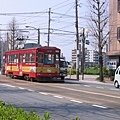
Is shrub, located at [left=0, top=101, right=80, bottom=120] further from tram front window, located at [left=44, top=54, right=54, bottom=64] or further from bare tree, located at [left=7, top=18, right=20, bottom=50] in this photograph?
bare tree, located at [left=7, top=18, right=20, bottom=50]

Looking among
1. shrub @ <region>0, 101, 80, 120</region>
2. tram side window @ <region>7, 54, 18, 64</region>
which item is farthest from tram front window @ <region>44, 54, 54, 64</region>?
shrub @ <region>0, 101, 80, 120</region>

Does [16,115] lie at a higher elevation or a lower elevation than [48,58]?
lower

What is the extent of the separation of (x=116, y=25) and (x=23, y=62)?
19.3m

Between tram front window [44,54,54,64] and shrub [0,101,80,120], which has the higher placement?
tram front window [44,54,54,64]

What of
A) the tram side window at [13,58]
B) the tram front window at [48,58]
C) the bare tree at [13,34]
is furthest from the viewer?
the bare tree at [13,34]

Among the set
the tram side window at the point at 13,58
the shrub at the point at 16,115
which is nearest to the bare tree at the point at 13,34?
the tram side window at the point at 13,58

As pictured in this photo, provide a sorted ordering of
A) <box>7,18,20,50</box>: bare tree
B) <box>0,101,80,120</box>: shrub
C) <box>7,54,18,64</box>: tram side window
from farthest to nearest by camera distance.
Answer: <box>7,18,20,50</box>: bare tree < <box>7,54,18,64</box>: tram side window < <box>0,101,80,120</box>: shrub

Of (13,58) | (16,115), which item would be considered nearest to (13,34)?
(13,58)

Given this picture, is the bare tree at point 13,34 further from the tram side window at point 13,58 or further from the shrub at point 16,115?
the shrub at point 16,115

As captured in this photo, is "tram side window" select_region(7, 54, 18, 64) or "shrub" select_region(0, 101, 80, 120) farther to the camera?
"tram side window" select_region(7, 54, 18, 64)

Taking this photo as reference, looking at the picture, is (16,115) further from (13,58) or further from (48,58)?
(13,58)

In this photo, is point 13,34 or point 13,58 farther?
point 13,34

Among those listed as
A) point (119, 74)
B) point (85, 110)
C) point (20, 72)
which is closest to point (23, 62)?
point (20, 72)

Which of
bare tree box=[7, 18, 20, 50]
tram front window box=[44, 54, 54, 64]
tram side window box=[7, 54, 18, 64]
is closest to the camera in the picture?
tram front window box=[44, 54, 54, 64]
